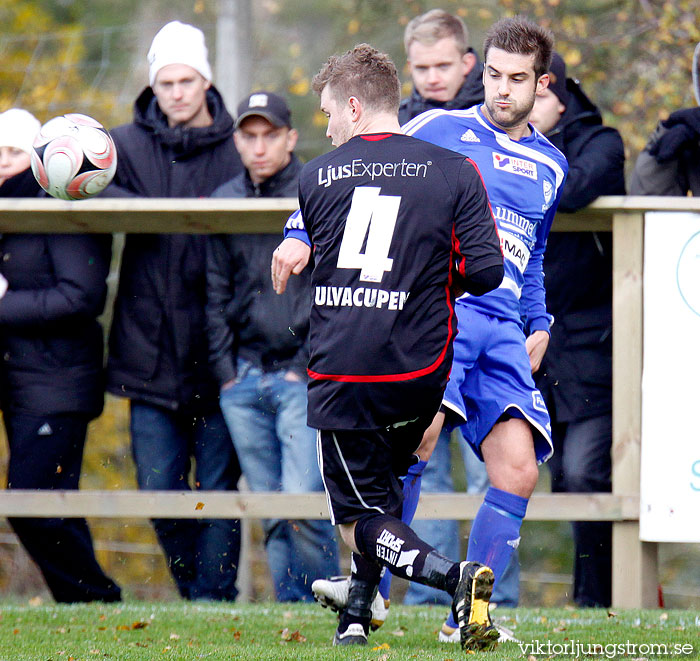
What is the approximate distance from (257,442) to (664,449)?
2092 millimetres

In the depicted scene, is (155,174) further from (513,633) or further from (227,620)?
(513,633)

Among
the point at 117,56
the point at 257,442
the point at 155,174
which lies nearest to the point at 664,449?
the point at 257,442

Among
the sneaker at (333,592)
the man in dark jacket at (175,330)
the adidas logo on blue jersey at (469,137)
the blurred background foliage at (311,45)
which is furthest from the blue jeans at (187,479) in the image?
the blurred background foliage at (311,45)

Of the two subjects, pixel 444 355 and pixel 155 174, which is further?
pixel 155 174

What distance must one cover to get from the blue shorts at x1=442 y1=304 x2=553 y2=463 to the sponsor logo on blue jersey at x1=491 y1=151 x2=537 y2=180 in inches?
24.2

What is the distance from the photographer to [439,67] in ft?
21.2

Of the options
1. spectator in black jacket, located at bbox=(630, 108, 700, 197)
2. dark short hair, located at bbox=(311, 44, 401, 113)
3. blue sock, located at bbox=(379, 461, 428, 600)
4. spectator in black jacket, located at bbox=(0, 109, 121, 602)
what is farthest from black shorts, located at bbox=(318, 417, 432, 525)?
spectator in black jacket, located at bbox=(630, 108, 700, 197)

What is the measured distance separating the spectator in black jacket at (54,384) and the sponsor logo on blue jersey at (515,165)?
8.39 ft

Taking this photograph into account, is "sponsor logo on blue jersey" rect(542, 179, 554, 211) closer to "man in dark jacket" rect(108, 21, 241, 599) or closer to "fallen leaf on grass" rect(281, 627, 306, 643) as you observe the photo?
"fallen leaf on grass" rect(281, 627, 306, 643)

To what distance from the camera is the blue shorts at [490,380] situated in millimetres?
4605

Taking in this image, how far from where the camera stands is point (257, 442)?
20.6ft

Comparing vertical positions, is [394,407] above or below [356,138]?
below

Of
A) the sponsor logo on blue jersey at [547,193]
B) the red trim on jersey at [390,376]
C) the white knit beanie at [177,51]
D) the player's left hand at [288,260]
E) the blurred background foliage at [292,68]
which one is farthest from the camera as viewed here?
the blurred background foliage at [292,68]

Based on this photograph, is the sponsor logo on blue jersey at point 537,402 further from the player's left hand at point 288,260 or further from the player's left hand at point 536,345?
the player's left hand at point 288,260
